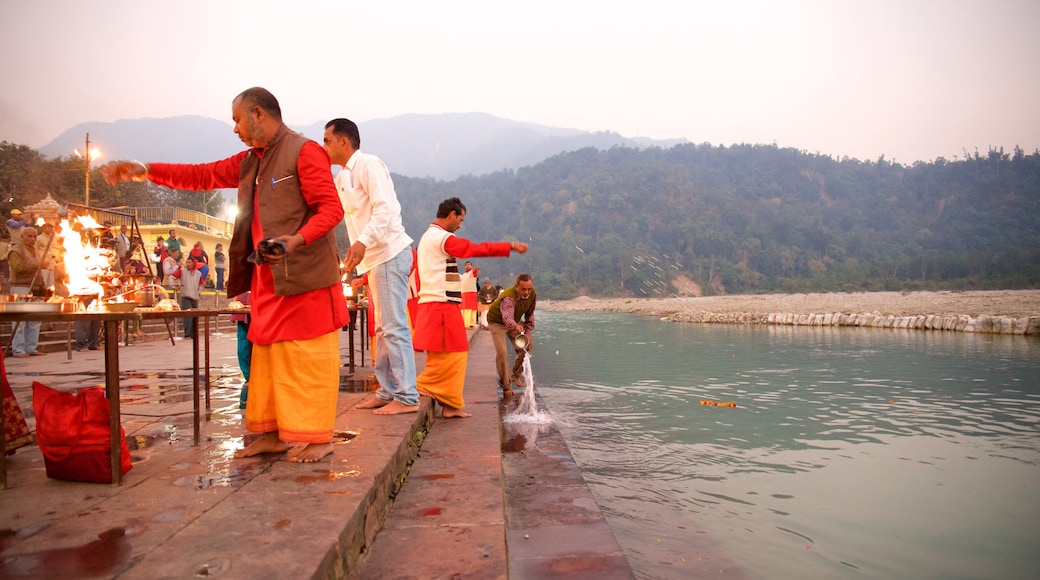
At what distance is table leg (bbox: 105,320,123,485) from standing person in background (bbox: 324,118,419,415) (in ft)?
5.55

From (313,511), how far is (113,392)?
3.13 feet

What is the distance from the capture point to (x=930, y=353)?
1305 cm

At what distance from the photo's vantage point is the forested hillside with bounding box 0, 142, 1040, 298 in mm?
84750

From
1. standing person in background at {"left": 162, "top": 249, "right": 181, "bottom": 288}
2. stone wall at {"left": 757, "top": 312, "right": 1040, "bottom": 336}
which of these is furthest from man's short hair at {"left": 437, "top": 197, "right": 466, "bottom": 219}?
stone wall at {"left": 757, "top": 312, "right": 1040, "bottom": 336}

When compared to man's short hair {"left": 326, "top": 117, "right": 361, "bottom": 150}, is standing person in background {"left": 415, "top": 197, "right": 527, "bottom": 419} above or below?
below

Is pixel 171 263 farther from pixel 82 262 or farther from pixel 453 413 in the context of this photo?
pixel 82 262

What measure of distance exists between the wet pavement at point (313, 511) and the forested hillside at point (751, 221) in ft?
213

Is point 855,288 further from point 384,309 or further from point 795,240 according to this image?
point 384,309

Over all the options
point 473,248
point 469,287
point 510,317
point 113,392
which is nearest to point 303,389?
point 113,392

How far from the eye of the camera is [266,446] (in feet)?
10.1

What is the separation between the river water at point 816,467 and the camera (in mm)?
3387

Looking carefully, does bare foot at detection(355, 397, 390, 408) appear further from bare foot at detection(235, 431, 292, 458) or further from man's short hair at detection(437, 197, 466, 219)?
man's short hair at detection(437, 197, 466, 219)

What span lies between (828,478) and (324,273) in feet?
12.6

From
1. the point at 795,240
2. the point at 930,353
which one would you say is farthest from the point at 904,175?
the point at 930,353
